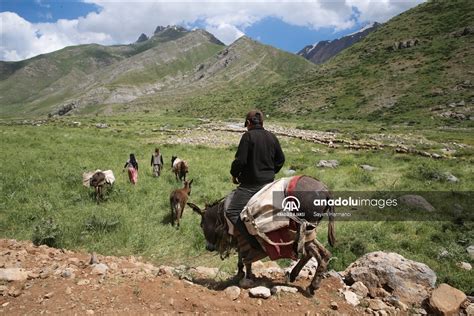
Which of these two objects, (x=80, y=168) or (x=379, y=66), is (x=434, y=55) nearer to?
(x=379, y=66)

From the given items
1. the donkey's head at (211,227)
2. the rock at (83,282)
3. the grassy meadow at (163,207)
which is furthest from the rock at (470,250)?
the rock at (83,282)

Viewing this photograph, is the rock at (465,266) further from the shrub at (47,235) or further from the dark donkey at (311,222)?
the shrub at (47,235)

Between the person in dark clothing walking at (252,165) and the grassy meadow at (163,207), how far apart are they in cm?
224

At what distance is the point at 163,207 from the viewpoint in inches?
499

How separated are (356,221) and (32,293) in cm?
880

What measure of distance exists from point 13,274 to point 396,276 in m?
6.84

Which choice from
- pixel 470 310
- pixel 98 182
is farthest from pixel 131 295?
pixel 98 182

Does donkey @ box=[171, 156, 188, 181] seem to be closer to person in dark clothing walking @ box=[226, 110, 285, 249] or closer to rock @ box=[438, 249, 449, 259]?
person in dark clothing walking @ box=[226, 110, 285, 249]

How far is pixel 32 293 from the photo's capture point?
18.7ft

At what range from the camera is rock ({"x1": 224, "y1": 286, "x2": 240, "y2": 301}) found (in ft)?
19.3

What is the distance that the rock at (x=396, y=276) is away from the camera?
6.54 m

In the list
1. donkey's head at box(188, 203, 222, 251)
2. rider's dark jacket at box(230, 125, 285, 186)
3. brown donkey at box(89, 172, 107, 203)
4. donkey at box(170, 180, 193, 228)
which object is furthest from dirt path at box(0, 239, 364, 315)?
brown donkey at box(89, 172, 107, 203)

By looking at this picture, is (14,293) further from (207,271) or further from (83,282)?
(207,271)

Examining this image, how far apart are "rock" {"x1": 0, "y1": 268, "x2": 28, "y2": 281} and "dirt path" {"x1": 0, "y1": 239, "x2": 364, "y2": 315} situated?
0.06 feet
